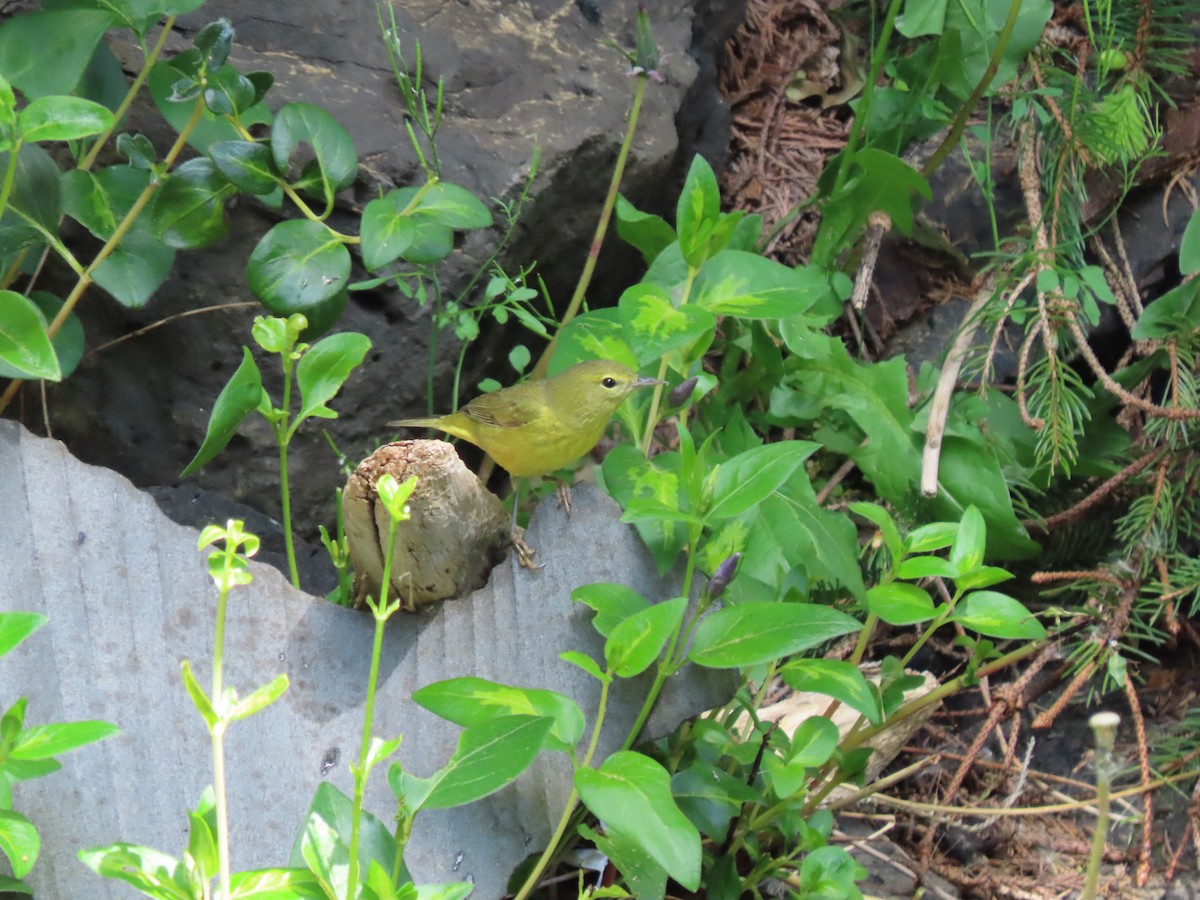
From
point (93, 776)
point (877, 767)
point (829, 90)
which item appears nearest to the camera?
point (93, 776)

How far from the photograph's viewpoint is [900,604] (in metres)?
1.87

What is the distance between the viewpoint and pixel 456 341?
310cm

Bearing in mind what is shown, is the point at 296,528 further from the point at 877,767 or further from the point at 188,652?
the point at 877,767

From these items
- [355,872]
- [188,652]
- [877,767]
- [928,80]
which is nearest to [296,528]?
[188,652]

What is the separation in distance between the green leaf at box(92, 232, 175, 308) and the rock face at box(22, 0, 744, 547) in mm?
406

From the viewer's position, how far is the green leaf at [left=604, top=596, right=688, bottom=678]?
64.1 inches

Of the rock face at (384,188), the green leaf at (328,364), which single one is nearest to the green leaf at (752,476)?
the green leaf at (328,364)

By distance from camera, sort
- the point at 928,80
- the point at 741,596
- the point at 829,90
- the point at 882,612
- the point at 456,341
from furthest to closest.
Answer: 1. the point at 829,90
2. the point at 928,80
3. the point at 456,341
4. the point at 741,596
5. the point at 882,612

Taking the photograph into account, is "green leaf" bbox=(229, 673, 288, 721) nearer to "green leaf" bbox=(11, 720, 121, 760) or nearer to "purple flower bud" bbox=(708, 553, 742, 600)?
"green leaf" bbox=(11, 720, 121, 760)

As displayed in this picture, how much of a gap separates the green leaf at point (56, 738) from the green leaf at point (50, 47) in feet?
4.74

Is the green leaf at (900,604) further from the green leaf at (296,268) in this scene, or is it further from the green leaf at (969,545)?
the green leaf at (296,268)

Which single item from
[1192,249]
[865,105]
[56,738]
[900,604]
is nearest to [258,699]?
[56,738]

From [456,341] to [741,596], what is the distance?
1265mm

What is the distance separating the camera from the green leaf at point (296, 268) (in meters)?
2.24
